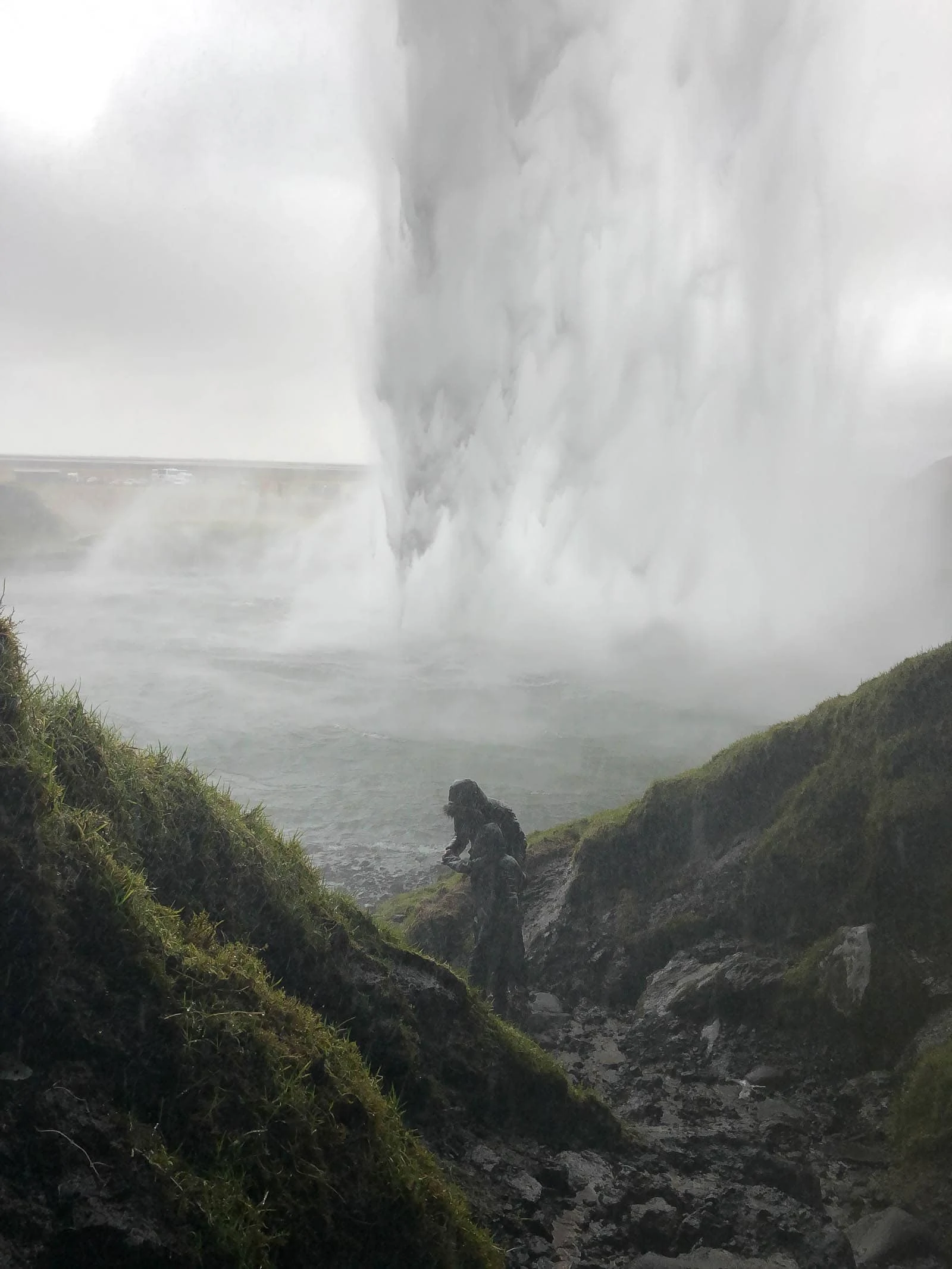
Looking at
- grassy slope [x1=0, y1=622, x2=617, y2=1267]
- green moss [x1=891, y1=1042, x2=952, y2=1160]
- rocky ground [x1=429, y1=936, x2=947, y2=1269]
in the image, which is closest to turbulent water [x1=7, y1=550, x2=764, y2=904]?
rocky ground [x1=429, y1=936, x2=947, y2=1269]

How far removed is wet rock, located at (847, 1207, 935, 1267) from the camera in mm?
6977

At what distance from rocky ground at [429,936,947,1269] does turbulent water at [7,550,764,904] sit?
9705 millimetres

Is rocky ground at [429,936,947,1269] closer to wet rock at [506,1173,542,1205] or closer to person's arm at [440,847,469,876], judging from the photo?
wet rock at [506,1173,542,1205]

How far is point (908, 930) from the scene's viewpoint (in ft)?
33.6

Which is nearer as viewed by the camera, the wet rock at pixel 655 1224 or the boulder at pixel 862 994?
the wet rock at pixel 655 1224

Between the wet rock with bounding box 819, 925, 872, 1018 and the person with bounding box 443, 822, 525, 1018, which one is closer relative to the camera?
the wet rock with bounding box 819, 925, 872, 1018

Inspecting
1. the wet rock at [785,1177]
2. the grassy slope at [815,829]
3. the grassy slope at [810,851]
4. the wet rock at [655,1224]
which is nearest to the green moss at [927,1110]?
the grassy slope at [810,851]

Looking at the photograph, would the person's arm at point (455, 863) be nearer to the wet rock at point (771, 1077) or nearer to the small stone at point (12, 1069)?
the wet rock at point (771, 1077)

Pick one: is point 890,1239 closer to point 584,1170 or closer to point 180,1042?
point 584,1170

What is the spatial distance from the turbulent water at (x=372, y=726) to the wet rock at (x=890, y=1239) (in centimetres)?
1318

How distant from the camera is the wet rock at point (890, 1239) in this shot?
22.9ft

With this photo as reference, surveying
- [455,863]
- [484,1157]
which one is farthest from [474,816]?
[484,1157]

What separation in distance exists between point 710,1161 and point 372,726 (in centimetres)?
2833

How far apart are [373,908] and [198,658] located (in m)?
32.5
